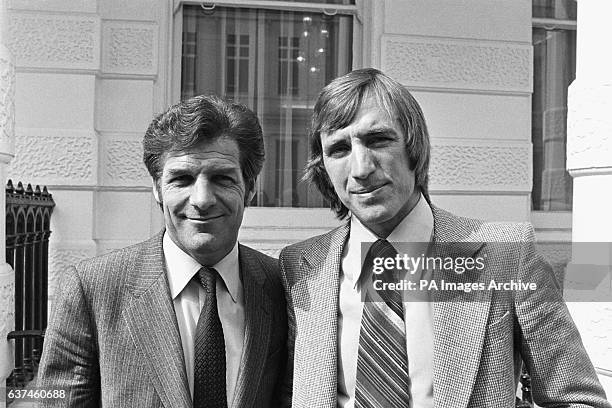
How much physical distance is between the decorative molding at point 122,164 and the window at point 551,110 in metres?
3.28

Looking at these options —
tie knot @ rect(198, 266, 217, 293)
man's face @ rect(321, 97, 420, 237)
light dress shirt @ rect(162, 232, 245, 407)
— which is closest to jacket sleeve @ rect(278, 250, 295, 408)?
light dress shirt @ rect(162, 232, 245, 407)

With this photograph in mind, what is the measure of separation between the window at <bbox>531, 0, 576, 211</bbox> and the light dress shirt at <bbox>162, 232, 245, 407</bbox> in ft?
15.8

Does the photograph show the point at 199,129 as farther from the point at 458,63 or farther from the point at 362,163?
the point at 458,63

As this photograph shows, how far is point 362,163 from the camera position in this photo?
175 centimetres

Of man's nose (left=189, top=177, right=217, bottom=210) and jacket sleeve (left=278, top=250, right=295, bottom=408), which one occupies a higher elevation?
man's nose (left=189, top=177, right=217, bottom=210)

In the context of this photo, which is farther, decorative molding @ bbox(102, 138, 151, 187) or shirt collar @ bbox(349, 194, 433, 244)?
decorative molding @ bbox(102, 138, 151, 187)

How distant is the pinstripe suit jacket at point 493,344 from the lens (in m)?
1.73

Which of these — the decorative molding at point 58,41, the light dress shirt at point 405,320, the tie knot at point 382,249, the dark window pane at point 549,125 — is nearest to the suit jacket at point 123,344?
the light dress shirt at point 405,320

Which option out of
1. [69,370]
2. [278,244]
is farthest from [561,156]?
[69,370]

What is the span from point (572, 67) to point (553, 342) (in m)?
5.08

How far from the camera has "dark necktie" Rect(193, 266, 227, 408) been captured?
1.78 m

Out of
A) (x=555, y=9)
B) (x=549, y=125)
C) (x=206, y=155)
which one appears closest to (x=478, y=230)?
(x=206, y=155)

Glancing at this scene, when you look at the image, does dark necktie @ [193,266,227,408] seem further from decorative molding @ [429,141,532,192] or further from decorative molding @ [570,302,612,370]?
decorative molding @ [429,141,532,192]

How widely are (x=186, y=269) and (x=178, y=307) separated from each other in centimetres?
10
